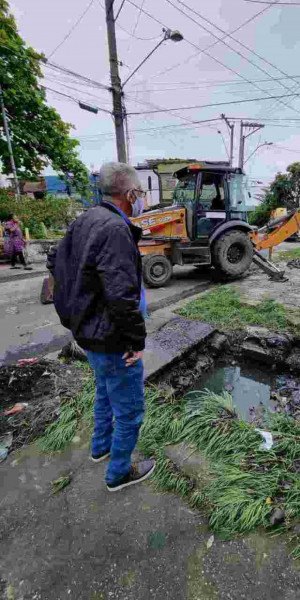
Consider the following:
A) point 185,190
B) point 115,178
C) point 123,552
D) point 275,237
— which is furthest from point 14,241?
point 123,552

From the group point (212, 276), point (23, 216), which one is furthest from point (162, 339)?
point (23, 216)

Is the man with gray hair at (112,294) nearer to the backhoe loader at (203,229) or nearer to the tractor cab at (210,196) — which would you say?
the backhoe loader at (203,229)

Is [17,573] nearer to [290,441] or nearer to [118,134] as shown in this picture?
[290,441]

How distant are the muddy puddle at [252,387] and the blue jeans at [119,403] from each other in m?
1.50

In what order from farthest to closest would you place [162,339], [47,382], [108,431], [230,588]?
[162,339], [47,382], [108,431], [230,588]

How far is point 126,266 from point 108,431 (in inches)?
46.6

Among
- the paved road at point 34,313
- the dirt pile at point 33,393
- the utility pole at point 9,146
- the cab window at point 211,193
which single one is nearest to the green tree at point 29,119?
the utility pole at point 9,146

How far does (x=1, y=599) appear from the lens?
135 centimetres

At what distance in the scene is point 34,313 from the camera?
208 inches

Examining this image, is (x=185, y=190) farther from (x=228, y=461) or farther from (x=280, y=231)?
(x=228, y=461)

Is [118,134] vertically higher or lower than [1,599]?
higher

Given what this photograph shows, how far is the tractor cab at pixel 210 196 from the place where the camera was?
6.23m

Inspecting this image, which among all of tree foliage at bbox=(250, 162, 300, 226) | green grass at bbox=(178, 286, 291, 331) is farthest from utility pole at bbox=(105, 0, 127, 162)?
tree foliage at bbox=(250, 162, 300, 226)

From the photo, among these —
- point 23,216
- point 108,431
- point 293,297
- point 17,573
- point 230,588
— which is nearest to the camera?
point 230,588
